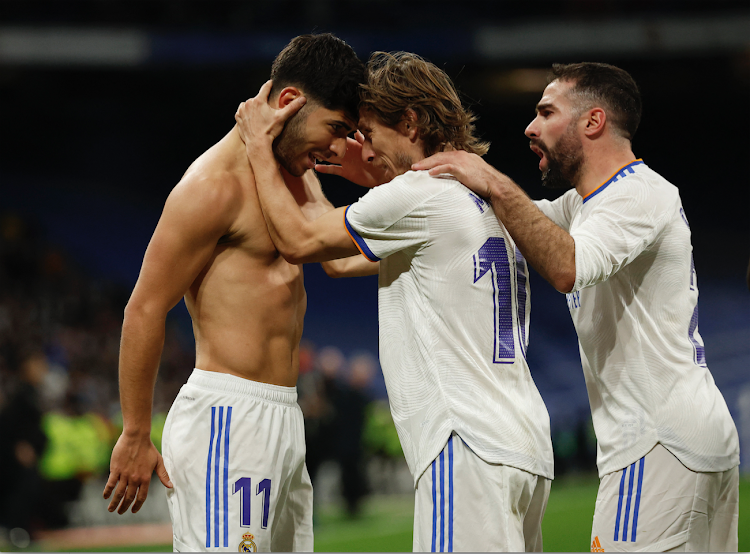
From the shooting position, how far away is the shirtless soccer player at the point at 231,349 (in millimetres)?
2527

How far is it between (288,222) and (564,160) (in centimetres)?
128

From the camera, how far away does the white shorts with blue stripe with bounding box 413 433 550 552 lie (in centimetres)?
237

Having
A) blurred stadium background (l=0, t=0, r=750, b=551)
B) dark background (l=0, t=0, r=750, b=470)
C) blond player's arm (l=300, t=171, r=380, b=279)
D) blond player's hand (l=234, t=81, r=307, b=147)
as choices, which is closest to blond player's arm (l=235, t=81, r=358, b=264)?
blond player's hand (l=234, t=81, r=307, b=147)

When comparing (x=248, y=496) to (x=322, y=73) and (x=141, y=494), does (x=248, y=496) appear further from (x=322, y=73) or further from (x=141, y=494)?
(x=322, y=73)

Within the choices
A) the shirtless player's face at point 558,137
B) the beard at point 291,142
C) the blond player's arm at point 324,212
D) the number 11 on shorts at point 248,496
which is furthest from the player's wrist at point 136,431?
the shirtless player's face at point 558,137

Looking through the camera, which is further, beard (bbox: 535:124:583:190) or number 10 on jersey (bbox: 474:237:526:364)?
beard (bbox: 535:124:583:190)

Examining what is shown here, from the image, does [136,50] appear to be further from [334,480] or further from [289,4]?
[334,480]

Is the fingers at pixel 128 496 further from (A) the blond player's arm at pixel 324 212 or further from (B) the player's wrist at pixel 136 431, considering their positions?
(A) the blond player's arm at pixel 324 212

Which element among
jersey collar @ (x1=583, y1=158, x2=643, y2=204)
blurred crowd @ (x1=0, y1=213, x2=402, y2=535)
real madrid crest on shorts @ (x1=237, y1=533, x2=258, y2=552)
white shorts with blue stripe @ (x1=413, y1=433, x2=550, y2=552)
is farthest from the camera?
blurred crowd @ (x1=0, y1=213, x2=402, y2=535)

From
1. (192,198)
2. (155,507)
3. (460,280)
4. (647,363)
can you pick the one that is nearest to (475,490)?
(460,280)

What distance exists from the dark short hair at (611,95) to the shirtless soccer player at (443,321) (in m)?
0.68

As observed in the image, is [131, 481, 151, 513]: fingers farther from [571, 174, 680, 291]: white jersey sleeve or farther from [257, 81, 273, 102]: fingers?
[571, 174, 680, 291]: white jersey sleeve

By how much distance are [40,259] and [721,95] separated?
12.1 meters

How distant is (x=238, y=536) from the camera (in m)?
2.49
